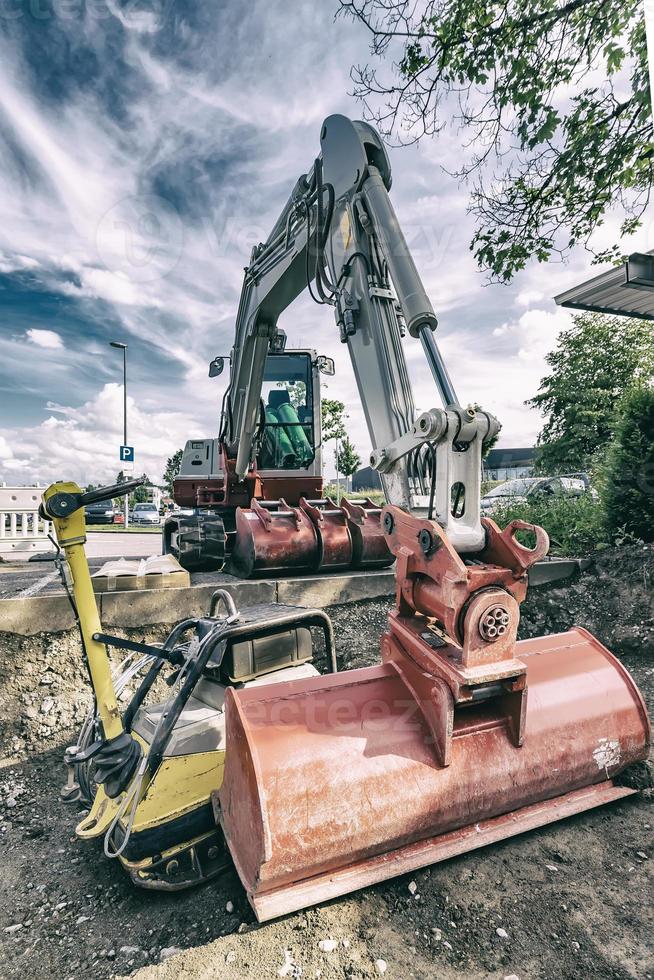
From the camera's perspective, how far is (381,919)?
2.01 metres

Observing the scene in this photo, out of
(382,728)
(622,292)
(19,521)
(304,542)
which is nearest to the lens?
(382,728)

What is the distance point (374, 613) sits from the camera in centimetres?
500

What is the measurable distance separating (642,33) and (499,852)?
6544 mm

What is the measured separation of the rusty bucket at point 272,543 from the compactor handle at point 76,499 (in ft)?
9.78

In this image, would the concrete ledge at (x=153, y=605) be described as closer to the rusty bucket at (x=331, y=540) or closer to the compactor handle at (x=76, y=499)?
the rusty bucket at (x=331, y=540)

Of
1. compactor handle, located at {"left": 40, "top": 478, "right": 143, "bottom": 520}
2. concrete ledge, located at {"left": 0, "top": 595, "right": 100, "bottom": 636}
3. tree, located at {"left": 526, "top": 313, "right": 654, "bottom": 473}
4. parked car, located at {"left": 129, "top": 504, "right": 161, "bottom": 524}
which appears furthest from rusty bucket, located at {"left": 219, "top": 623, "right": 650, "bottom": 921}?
parked car, located at {"left": 129, "top": 504, "right": 161, "bottom": 524}

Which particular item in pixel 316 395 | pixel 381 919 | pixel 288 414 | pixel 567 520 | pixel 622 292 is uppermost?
pixel 622 292

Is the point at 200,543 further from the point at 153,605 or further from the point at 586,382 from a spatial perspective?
the point at 586,382

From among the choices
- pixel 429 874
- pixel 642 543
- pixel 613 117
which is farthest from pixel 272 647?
pixel 613 117

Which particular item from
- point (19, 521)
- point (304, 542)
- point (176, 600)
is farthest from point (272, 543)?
point (19, 521)

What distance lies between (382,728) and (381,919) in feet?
2.22

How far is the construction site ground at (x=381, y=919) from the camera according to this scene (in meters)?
1.83

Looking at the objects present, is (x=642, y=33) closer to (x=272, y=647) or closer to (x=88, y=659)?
(x=272, y=647)

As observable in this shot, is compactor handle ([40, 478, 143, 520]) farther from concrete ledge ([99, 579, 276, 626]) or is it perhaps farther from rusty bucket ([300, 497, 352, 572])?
rusty bucket ([300, 497, 352, 572])
